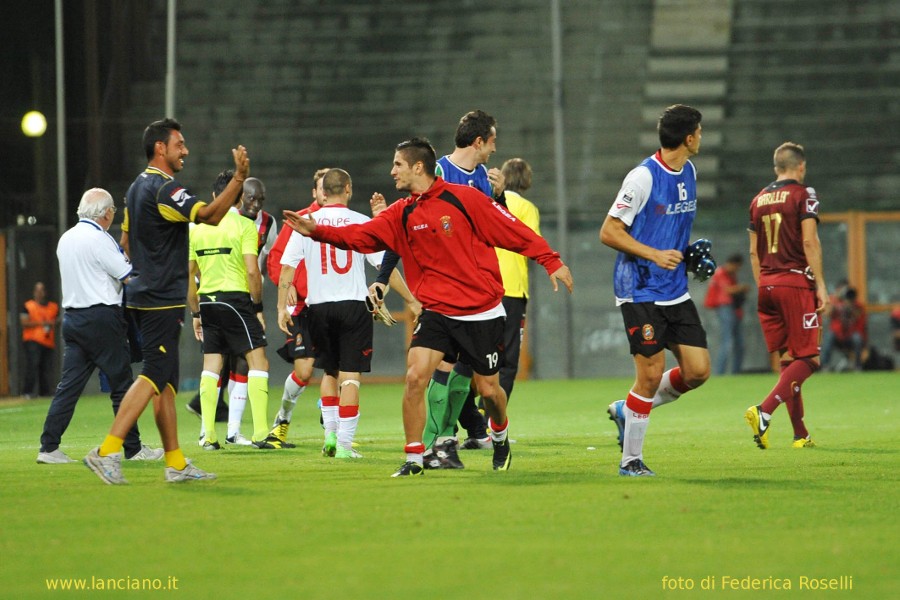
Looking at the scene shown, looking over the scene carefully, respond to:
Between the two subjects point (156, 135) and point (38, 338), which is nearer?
point (156, 135)

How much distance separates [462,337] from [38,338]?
1505 centimetres

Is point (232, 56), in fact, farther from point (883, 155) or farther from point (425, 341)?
point (425, 341)

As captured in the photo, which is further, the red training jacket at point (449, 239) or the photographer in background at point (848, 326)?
the photographer in background at point (848, 326)

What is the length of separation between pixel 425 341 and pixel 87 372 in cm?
290

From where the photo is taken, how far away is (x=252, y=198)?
38.4 ft

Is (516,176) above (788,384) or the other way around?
above

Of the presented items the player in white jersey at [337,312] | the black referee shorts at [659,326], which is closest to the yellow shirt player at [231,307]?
the player in white jersey at [337,312]

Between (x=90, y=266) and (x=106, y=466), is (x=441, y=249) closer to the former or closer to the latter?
(x=106, y=466)

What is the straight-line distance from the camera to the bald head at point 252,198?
11.7 m

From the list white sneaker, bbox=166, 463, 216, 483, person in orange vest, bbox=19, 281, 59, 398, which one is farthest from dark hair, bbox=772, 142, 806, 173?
person in orange vest, bbox=19, 281, 59, 398

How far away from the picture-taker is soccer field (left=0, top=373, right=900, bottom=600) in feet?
16.2

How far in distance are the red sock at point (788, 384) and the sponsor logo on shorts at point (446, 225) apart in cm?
302

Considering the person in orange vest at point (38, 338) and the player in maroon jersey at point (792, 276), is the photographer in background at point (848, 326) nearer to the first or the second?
the person in orange vest at point (38, 338)

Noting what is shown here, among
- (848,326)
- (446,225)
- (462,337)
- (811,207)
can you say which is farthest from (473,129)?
(848,326)
